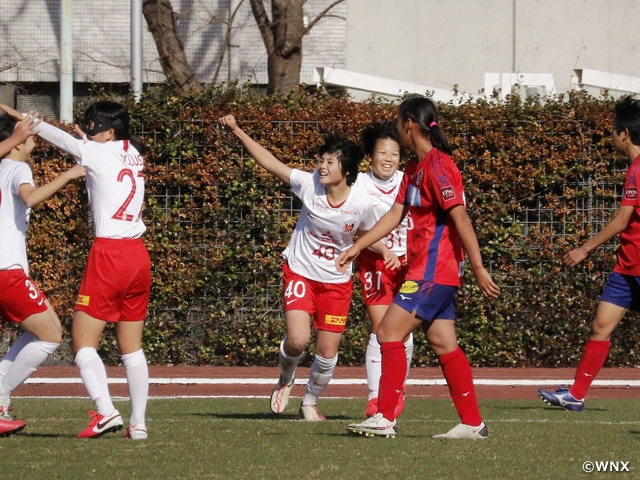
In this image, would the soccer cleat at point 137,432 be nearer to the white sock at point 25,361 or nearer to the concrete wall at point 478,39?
the white sock at point 25,361

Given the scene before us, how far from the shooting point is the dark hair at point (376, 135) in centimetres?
784

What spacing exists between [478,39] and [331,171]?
11.5 m

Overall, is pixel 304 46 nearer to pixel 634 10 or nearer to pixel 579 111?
pixel 634 10

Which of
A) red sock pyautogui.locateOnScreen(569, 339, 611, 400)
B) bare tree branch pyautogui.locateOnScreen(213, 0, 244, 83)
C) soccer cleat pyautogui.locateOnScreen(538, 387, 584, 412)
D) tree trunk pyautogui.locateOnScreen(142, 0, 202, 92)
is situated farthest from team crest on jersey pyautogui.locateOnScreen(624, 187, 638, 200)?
bare tree branch pyautogui.locateOnScreen(213, 0, 244, 83)

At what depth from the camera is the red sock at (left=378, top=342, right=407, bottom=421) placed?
603cm

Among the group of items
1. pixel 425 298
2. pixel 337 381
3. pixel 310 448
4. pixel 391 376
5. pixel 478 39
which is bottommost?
pixel 337 381

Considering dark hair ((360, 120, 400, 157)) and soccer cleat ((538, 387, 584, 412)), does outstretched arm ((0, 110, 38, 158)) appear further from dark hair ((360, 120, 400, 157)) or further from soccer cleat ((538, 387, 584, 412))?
soccer cleat ((538, 387, 584, 412))

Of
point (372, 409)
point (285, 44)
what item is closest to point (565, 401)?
point (372, 409)

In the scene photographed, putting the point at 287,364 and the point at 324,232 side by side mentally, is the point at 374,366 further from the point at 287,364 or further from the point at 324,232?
the point at 324,232

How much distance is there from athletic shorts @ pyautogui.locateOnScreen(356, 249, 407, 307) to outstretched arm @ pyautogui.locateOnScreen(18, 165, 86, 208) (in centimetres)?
238

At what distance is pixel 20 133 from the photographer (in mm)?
6211

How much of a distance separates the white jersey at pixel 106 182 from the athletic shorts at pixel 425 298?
170cm

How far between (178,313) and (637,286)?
587 cm

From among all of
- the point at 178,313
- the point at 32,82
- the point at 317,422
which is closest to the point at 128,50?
the point at 32,82
